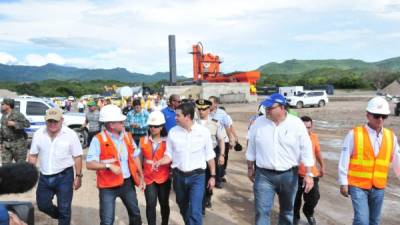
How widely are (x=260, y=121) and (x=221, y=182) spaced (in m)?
4.10

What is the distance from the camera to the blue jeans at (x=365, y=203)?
4.80 metres

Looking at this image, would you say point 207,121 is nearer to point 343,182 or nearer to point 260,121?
point 260,121

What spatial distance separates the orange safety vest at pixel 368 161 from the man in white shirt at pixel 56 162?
10.6 feet

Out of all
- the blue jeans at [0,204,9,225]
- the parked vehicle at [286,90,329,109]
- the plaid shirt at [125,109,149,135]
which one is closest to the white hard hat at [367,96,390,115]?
the blue jeans at [0,204,9,225]

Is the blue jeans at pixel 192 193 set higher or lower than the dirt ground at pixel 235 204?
higher

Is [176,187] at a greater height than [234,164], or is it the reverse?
[176,187]

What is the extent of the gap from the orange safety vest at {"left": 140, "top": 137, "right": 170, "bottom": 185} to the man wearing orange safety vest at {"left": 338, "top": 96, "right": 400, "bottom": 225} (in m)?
2.15

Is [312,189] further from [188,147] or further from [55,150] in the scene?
→ [55,150]

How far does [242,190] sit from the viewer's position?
866 cm

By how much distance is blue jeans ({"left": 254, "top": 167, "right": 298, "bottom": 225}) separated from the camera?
16.7 feet

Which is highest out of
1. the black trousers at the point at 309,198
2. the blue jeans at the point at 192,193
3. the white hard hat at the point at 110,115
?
the white hard hat at the point at 110,115

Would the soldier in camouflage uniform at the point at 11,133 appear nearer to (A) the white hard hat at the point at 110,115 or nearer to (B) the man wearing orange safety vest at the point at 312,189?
(A) the white hard hat at the point at 110,115

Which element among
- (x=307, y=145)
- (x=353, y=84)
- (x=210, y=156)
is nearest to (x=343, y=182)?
(x=307, y=145)

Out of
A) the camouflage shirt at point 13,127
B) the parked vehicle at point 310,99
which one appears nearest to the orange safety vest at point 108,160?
the camouflage shirt at point 13,127
